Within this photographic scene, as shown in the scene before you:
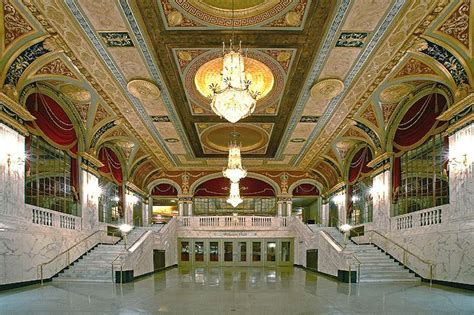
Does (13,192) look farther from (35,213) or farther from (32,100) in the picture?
(32,100)

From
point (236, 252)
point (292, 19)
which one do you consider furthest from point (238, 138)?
point (292, 19)

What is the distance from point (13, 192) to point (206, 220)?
1156 centimetres

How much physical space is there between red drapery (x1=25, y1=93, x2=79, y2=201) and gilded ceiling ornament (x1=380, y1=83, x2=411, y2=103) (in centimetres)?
930

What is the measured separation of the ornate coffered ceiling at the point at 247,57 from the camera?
7.14 m

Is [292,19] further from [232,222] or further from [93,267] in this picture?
[232,222]

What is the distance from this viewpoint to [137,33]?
304 inches

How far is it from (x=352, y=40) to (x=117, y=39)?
4544mm

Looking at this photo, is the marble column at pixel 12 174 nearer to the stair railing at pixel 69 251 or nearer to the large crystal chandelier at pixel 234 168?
the stair railing at pixel 69 251

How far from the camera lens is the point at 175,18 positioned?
24.2ft

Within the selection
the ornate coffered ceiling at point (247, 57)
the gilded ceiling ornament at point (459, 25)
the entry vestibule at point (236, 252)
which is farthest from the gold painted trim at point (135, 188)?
the gilded ceiling ornament at point (459, 25)

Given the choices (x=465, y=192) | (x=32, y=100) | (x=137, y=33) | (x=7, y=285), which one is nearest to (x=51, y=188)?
(x=32, y=100)

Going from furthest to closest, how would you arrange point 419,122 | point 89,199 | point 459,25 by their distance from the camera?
point 89,199 → point 419,122 → point 459,25

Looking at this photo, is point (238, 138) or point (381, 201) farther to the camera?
point (238, 138)

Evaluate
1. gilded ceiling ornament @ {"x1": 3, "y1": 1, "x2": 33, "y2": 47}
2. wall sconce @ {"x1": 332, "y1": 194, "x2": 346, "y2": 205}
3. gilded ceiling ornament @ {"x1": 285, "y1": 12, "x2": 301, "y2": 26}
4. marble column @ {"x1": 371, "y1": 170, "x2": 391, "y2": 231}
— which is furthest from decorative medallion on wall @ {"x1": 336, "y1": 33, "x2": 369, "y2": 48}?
wall sconce @ {"x1": 332, "y1": 194, "x2": 346, "y2": 205}
